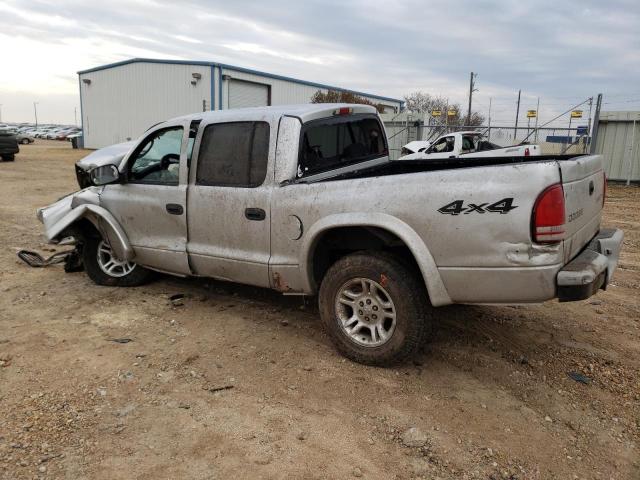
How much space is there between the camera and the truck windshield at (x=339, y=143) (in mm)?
4191

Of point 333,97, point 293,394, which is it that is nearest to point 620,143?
point 293,394

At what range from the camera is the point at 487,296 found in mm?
3260

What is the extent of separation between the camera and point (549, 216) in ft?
9.85

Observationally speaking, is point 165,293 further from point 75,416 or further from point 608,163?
point 608,163

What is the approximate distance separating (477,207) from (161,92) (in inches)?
1181

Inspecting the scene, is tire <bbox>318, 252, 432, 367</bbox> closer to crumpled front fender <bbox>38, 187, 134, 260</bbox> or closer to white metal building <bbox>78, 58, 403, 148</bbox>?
crumpled front fender <bbox>38, 187, 134, 260</bbox>

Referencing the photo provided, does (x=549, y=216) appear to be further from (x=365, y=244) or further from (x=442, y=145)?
(x=442, y=145)

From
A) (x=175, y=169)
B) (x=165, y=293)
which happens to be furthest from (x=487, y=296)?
(x=165, y=293)

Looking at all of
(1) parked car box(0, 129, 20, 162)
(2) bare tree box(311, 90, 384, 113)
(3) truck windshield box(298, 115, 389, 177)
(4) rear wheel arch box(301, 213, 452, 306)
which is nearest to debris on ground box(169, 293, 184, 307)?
(4) rear wheel arch box(301, 213, 452, 306)

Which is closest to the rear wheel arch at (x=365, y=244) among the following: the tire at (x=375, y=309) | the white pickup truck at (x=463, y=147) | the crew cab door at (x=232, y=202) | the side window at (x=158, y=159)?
the tire at (x=375, y=309)

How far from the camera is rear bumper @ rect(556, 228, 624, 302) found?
3.07 m

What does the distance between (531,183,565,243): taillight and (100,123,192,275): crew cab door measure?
116 inches

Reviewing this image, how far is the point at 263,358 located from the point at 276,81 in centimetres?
2976

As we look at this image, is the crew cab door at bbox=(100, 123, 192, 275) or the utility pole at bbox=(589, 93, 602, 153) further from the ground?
the utility pole at bbox=(589, 93, 602, 153)
